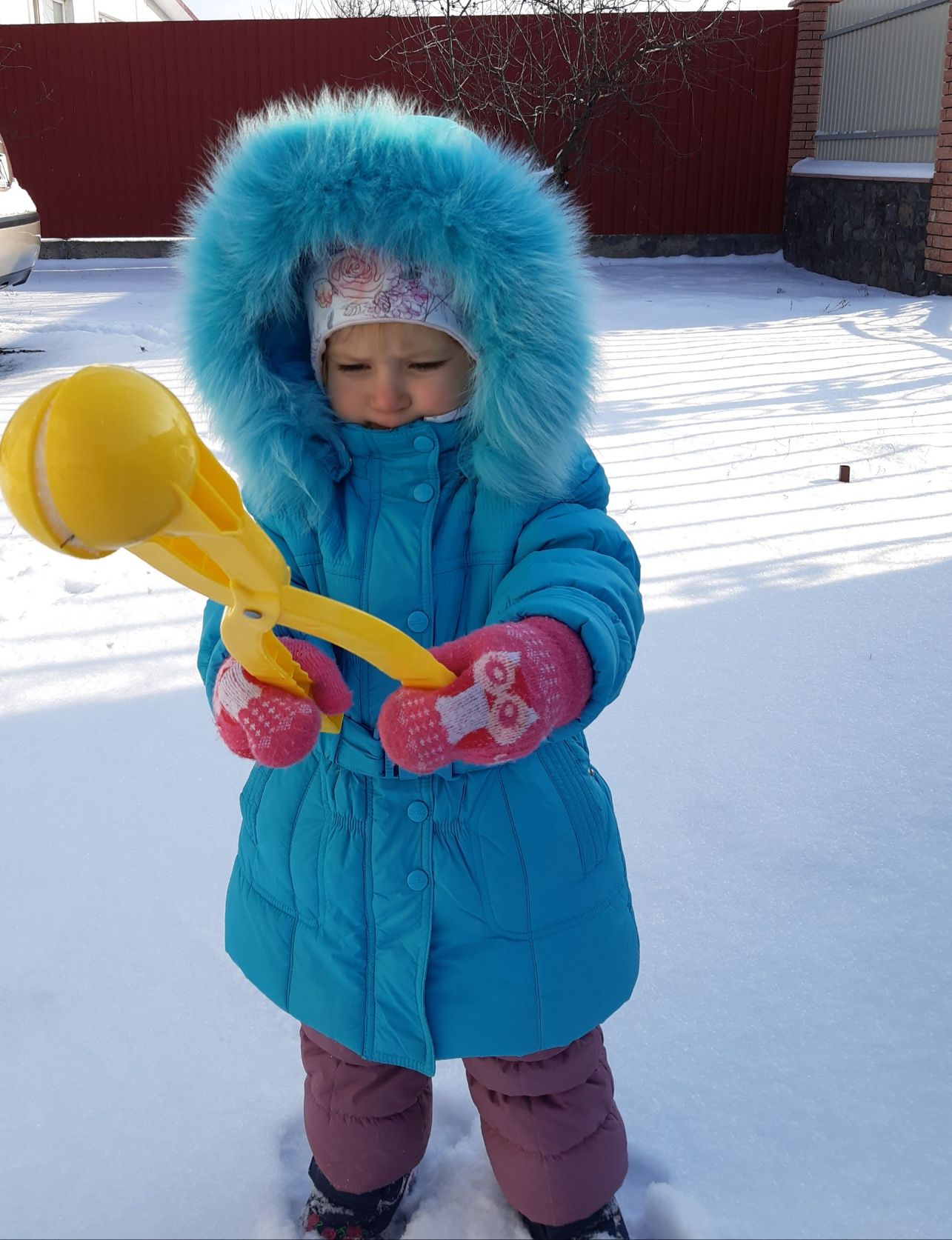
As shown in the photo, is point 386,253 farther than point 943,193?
No

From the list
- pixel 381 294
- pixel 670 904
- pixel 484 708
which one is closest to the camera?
pixel 484 708

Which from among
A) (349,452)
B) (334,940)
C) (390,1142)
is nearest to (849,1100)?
(390,1142)

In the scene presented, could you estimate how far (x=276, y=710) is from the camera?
1.02 m

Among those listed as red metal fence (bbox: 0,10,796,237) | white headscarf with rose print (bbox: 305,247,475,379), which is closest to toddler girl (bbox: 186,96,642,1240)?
white headscarf with rose print (bbox: 305,247,475,379)

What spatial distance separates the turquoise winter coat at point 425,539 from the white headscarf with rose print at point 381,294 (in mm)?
18

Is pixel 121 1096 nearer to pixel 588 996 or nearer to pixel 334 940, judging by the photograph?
pixel 334 940

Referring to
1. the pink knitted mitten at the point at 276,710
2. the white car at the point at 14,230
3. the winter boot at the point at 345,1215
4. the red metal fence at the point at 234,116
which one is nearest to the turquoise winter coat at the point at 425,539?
the pink knitted mitten at the point at 276,710

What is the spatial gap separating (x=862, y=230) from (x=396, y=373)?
9.05 m

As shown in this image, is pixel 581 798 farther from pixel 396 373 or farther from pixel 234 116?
pixel 234 116

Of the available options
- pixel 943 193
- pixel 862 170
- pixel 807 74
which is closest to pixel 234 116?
pixel 807 74

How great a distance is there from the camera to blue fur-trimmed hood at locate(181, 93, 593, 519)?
1137mm

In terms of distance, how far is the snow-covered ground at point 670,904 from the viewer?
54.8 inches

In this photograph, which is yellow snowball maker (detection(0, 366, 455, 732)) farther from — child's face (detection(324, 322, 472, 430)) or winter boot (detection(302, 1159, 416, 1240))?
winter boot (detection(302, 1159, 416, 1240))

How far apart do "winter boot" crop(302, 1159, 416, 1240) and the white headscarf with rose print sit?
0.99m
